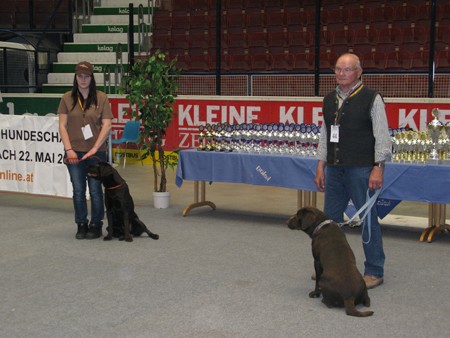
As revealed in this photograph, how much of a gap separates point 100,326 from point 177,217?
3.20 metres

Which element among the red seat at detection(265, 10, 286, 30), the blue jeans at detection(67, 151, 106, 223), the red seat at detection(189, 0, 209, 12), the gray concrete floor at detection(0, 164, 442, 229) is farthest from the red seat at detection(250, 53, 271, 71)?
the blue jeans at detection(67, 151, 106, 223)

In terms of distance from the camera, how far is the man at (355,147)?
418cm

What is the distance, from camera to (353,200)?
171 inches

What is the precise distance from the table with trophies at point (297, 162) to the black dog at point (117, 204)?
120cm

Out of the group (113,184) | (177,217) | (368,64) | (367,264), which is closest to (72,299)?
(113,184)

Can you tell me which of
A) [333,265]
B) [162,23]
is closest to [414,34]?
[162,23]

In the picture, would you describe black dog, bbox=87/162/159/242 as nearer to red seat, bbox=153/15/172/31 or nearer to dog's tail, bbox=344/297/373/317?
dog's tail, bbox=344/297/373/317

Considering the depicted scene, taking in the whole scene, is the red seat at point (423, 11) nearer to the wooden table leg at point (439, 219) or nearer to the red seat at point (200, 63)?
the red seat at point (200, 63)

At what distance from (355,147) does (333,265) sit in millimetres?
802

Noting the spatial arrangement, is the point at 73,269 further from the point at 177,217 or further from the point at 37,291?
the point at 177,217

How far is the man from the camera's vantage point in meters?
4.18

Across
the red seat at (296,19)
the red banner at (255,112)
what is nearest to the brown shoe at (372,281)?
the red banner at (255,112)

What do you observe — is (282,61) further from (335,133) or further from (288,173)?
(335,133)

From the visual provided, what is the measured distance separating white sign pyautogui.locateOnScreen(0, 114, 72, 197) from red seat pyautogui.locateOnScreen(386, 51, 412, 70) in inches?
252
